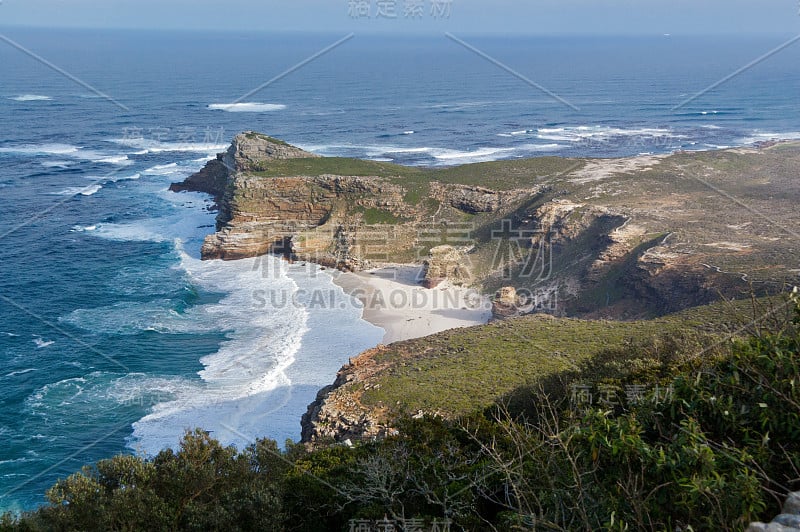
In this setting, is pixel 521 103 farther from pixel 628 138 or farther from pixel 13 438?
pixel 13 438

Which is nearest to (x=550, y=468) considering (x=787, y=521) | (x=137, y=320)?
(x=787, y=521)

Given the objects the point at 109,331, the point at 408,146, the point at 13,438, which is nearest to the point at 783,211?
the point at 109,331

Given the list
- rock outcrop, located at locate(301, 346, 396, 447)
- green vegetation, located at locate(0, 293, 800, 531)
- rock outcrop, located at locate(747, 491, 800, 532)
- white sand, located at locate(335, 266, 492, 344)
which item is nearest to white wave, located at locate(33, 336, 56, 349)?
white sand, located at locate(335, 266, 492, 344)

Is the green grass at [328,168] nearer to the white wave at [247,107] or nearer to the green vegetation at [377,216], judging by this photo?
the green vegetation at [377,216]

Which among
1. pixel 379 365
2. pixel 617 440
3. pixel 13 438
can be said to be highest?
pixel 617 440

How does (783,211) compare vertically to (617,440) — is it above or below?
below

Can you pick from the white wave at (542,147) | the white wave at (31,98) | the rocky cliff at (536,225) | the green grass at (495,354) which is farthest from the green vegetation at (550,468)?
the white wave at (31,98)
